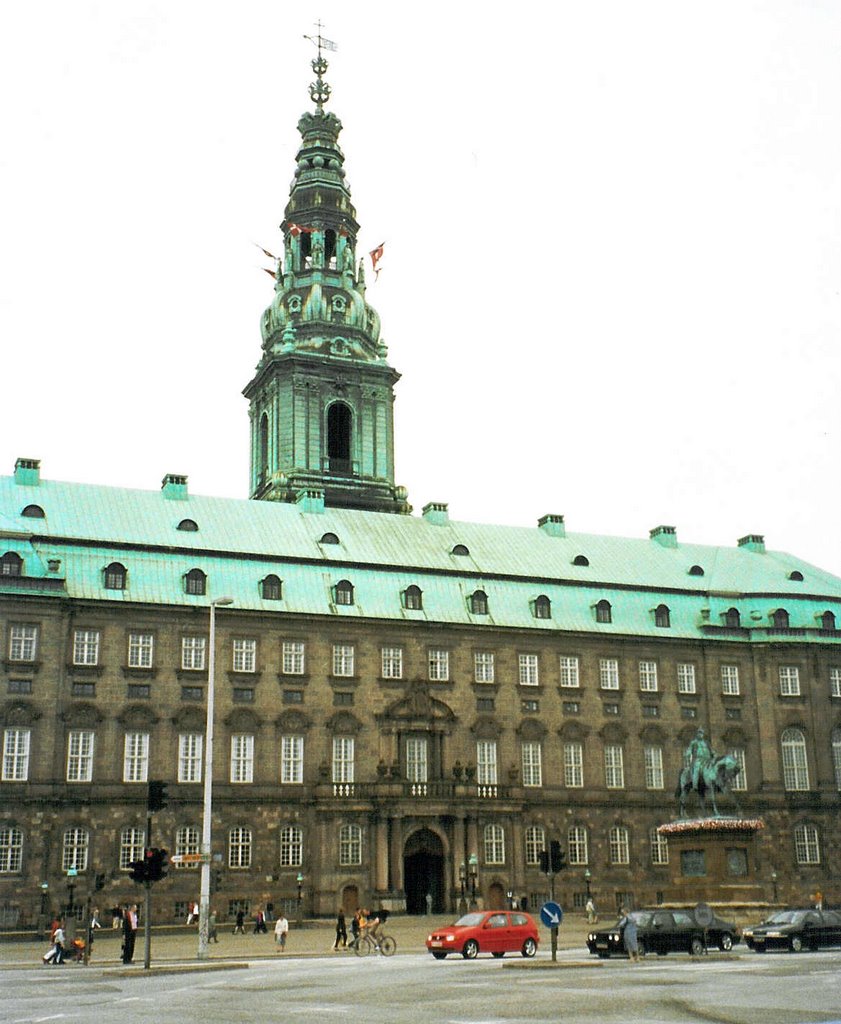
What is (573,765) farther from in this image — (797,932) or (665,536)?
(797,932)

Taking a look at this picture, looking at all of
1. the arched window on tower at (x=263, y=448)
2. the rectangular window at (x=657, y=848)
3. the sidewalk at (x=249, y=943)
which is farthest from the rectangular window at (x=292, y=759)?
the arched window on tower at (x=263, y=448)

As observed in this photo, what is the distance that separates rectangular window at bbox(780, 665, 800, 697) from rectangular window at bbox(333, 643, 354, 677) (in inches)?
1107

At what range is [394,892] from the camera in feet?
237

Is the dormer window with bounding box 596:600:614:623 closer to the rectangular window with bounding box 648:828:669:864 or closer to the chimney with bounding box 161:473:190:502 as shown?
the rectangular window with bounding box 648:828:669:864

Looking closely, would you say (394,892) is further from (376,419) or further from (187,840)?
(376,419)

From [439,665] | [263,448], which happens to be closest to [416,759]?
[439,665]

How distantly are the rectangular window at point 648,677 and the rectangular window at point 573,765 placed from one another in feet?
19.9

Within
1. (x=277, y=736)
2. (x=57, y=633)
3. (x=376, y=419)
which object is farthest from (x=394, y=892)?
(x=376, y=419)

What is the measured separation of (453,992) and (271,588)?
4954cm

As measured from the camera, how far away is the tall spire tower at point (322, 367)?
310ft

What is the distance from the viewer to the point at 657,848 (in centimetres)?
8094

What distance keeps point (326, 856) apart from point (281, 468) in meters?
30.6

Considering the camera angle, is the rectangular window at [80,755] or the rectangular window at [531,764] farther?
the rectangular window at [531,764]

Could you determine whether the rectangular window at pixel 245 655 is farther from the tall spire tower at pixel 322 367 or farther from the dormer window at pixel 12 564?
the tall spire tower at pixel 322 367
